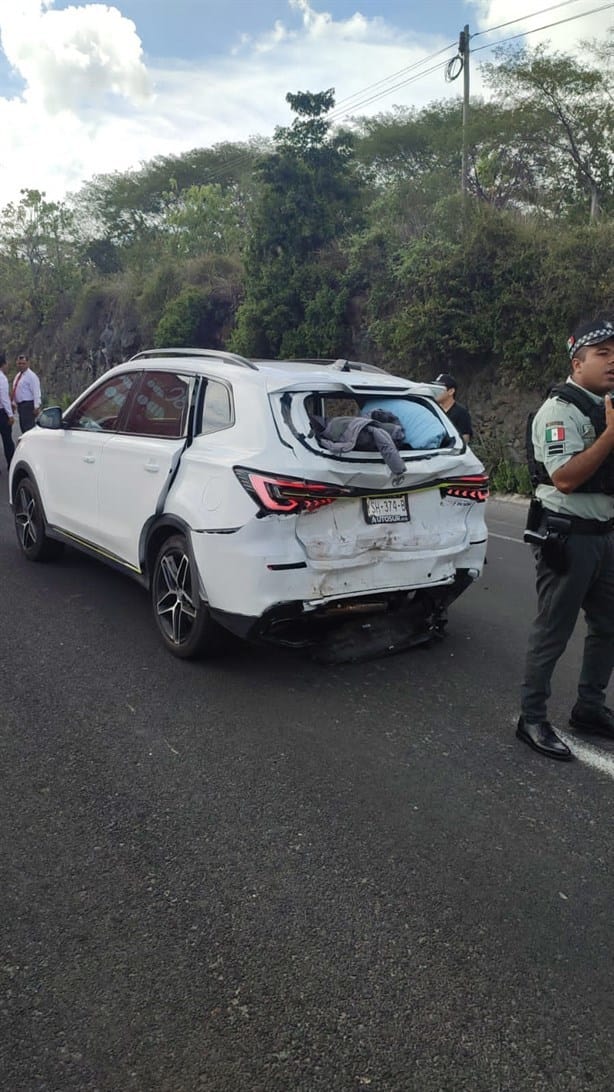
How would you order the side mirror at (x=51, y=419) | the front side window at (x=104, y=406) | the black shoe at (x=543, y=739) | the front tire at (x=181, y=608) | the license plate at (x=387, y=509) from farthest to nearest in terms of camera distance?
the side mirror at (x=51, y=419), the front side window at (x=104, y=406), the front tire at (x=181, y=608), the license plate at (x=387, y=509), the black shoe at (x=543, y=739)


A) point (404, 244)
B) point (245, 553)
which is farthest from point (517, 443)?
point (245, 553)

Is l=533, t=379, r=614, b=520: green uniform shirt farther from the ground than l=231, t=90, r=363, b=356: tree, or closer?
closer

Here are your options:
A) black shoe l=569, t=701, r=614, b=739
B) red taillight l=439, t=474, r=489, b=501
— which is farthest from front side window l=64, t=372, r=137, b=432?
black shoe l=569, t=701, r=614, b=739

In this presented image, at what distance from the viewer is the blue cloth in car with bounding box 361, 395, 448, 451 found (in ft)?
15.7

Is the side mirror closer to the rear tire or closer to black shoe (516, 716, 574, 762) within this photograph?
the rear tire

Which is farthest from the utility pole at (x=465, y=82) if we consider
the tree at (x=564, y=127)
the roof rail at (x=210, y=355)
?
the roof rail at (x=210, y=355)

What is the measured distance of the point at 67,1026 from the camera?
219cm

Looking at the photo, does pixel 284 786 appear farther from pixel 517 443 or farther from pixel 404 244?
pixel 404 244

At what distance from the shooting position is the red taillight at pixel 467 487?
4719 millimetres

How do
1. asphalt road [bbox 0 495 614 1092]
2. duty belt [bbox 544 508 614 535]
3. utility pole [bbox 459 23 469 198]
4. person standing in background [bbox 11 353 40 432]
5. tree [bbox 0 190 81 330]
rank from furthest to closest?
tree [bbox 0 190 81 330] → utility pole [bbox 459 23 469 198] → person standing in background [bbox 11 353 40 432] → duty belt [bbox 544 508 614 535] → asphalt road [bbox 0 495 614 1092]

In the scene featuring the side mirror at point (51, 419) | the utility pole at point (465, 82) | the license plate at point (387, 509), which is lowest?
the license plate at point (387, 509)

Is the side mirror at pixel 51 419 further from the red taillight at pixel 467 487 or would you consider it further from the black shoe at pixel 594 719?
the black shoe at pixel 594 719

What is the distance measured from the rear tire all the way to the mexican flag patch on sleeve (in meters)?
4.27

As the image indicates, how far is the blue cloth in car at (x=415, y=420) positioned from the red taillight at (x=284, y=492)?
2.65ft
